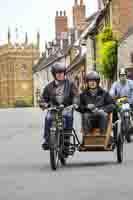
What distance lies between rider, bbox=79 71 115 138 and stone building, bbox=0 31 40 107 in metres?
150

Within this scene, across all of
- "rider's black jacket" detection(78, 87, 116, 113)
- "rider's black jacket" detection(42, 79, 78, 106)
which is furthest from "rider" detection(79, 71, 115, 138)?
"rider's black jacket" detection(42, 79, 78, 106)

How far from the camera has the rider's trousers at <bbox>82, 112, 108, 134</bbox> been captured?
1346 centimetres

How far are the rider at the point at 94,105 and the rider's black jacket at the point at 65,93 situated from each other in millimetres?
379

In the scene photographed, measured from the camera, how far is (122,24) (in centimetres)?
6278

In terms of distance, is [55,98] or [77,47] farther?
[77,47]

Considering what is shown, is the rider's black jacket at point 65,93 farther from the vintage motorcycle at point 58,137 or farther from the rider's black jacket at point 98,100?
the rider's black jacket at point 98,100

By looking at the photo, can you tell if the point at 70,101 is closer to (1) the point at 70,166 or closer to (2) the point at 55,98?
(2) the point at 55,98

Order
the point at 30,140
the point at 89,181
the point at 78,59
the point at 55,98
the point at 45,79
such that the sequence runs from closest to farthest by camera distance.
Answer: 1. the point at 89,181
2. the point at 55,98
3. the point at 30,140
4. the point at 78,59
5. the point at 45,79

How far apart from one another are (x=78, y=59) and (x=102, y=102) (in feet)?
246

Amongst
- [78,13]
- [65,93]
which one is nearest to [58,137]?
[65,93]

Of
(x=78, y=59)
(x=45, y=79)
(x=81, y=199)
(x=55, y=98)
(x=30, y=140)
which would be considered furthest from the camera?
(x=45, y=79)

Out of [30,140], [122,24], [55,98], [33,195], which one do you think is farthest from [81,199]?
[122,24]

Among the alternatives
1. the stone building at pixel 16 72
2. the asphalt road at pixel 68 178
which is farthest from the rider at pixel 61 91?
the stone building at pixel 16 72

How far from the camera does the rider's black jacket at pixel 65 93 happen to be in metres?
13.0
